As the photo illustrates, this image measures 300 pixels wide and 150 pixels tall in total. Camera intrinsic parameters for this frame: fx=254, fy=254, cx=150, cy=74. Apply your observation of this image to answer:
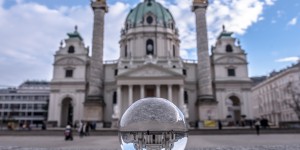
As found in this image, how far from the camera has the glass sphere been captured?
399 centimetres

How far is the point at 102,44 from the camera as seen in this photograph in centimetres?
3797

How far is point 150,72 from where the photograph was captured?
4225cm

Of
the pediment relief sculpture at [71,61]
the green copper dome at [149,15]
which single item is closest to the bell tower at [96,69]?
the pediment relief sculpture at [71,61]

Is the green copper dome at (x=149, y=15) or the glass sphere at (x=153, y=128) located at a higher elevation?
the green copper dome at (x=149, y=15)

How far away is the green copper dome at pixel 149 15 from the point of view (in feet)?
176

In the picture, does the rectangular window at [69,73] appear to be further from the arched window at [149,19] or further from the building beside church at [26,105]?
the building beside church at [26,105]

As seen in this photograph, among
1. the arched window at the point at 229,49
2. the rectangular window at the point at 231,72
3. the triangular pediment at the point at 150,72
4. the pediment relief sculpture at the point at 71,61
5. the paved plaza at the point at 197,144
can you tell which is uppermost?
the arched window at the point at 229,49

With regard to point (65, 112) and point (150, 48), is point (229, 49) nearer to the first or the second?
point (150, 48)

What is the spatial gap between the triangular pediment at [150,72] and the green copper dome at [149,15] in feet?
47.0

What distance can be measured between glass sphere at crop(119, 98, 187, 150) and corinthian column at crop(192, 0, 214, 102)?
109ft

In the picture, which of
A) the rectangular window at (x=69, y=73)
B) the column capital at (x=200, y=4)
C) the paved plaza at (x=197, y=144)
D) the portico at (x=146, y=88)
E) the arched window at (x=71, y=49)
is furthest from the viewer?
the arched window at (x=71, y=49)

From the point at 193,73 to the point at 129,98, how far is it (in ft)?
48.8

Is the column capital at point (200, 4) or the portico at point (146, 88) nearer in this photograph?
the column capital at point (200, 4)

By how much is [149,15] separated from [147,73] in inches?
662
